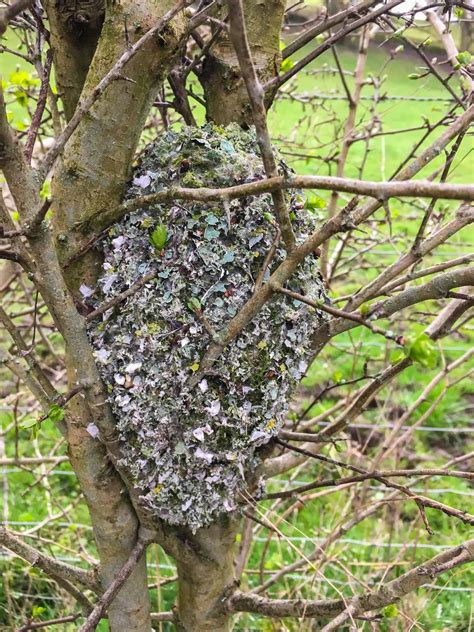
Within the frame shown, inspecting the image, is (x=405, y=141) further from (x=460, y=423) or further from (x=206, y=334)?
(x=206, y=334)

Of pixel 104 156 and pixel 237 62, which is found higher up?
pixel 237 62

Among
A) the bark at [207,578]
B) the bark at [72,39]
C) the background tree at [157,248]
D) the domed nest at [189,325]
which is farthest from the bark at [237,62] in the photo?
the bark at [207,578]

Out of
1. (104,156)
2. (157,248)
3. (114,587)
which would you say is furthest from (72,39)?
(114,587)

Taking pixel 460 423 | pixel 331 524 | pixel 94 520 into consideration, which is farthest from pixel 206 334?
pixel 460 423

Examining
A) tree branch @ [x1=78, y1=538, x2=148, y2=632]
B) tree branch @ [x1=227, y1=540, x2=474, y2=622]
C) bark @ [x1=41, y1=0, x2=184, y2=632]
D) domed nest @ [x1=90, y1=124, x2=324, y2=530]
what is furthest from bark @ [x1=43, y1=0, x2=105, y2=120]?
tree branch @ [x1=227, y1=540, x2=474, y2=622]

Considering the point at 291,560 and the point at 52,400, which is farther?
the point at 291,560

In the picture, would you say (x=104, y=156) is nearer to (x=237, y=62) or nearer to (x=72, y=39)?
(x=72, y=39)
